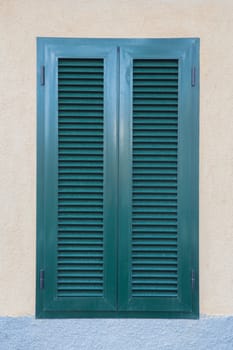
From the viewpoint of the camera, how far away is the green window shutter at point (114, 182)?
10.2 feet

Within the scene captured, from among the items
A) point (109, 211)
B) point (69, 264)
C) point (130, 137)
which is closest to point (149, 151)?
point (130, 137)

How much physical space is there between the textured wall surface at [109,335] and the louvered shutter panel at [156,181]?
0.13 meters

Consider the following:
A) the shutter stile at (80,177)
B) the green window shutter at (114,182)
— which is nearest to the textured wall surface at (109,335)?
the green window shutter at (114,182)

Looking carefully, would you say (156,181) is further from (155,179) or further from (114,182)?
(114,182)

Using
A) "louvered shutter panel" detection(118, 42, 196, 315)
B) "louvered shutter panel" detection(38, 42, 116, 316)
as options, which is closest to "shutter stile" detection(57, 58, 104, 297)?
"louvered shutter panel" detection(38, 42, 116, 316)

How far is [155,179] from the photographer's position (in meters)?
3.14

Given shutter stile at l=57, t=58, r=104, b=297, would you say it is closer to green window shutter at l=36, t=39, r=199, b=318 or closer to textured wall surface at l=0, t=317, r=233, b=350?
green window shutter at l=36, t=39, r=199, b=318

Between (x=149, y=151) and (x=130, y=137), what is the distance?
0.15 meters

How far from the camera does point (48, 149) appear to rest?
313 cm
